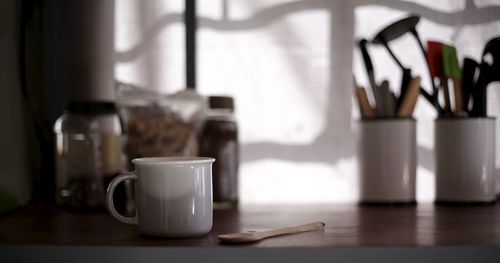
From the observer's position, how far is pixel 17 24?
953mm

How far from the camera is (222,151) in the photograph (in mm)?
969

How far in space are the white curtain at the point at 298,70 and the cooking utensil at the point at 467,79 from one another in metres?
0.11

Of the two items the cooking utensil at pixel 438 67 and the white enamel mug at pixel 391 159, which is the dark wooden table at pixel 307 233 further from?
the cooking utensil at pixel 438 67

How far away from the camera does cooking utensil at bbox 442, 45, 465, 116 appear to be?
3.18ft

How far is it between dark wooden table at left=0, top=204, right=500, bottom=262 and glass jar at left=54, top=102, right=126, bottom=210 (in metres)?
0.03

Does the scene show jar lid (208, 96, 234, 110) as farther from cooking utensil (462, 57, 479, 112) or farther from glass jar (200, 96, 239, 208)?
cooking utensil (462, 57, 479, 112)

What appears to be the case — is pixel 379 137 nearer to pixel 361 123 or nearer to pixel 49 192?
pixel 361 123

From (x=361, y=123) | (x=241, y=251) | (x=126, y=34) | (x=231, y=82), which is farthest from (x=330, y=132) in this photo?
(x=241, y=251)

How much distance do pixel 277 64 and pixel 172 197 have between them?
55 centimetres

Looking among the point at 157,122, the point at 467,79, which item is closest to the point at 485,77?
the point at 467,79

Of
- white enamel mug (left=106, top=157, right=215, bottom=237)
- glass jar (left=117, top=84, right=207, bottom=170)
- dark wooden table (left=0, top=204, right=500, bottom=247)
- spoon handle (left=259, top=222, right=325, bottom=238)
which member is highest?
glass jar (left=117, top=84, right=207, bottom=170)

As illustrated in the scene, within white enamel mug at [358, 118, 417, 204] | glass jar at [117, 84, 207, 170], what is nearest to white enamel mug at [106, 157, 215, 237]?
glass jar at [117, 84, 207, 170]

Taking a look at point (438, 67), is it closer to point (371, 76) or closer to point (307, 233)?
point (371, 76)

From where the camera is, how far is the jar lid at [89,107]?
0.93 meters
